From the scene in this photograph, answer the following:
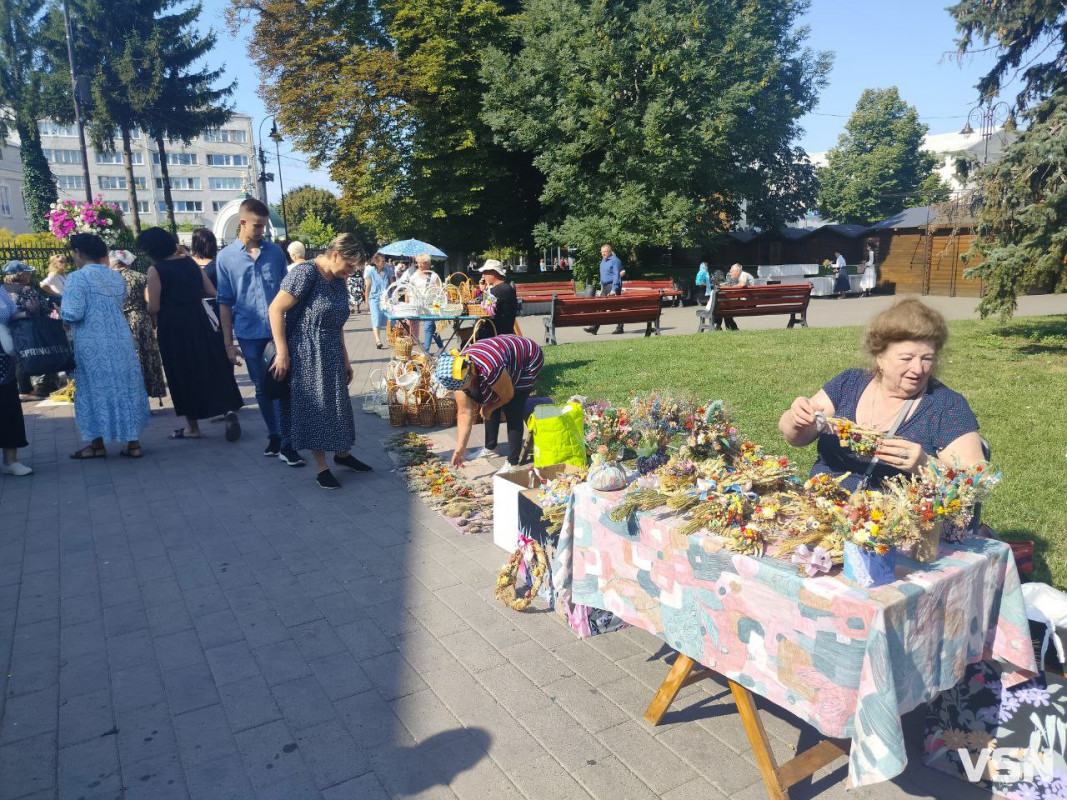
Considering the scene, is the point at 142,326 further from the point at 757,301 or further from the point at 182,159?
the point at 182,159

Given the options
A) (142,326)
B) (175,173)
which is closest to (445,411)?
(142,326)

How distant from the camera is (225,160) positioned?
8269 centimetres

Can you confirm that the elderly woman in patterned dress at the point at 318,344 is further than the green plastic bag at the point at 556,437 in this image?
Yes

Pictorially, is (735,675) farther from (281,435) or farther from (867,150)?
(867,150)

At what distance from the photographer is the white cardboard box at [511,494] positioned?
13.9 feet

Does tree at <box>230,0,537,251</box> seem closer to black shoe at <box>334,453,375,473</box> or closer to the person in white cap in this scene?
the person in white cap

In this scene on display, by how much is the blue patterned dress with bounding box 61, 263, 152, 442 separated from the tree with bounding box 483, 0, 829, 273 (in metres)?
17.4

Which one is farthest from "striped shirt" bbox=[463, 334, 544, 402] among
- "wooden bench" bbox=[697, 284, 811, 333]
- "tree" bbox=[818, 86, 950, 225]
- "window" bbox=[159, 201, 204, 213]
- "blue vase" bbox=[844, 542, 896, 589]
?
"window" bbox=[159, 201, 204, 213]

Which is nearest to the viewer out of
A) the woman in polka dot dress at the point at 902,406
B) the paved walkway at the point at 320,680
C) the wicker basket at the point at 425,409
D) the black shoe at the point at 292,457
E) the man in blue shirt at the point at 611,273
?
the paved walkway at the point at 320,680

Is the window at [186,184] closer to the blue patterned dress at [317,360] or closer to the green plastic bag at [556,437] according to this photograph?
the blue patterned dress at [317,360]

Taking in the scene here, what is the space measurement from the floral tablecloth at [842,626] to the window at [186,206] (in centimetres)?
8812

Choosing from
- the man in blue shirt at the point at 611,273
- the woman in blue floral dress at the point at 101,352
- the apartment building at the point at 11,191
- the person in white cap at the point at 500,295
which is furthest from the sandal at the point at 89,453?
the apartment building at the point at 11,191

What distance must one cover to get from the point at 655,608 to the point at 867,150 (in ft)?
214

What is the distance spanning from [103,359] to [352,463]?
7.85 ft
